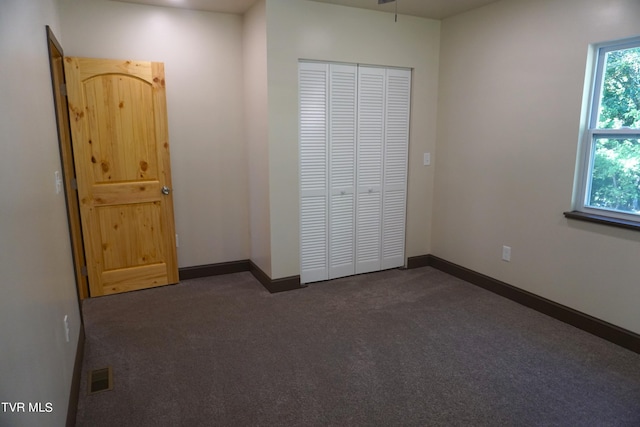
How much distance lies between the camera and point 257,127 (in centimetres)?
381

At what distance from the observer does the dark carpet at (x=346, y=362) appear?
2176 mm

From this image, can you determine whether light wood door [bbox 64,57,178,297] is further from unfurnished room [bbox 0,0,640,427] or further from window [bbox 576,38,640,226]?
window [bbox 576,38,640,226]

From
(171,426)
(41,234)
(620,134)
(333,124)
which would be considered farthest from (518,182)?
(41,234)

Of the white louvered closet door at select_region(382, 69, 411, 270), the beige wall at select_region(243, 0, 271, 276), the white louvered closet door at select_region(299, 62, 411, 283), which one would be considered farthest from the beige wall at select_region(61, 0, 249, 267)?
the white louvered closet door at select_region(382, 69, 411, 270)

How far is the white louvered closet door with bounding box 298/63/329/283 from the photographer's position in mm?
3699

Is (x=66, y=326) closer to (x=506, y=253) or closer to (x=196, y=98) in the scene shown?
(x=196, y=98)

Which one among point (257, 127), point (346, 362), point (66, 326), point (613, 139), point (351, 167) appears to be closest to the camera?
point (66, 326)

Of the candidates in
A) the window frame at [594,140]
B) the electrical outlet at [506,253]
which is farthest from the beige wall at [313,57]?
the window frame at [594,140]

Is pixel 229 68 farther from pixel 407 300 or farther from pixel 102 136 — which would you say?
pixel 407 300

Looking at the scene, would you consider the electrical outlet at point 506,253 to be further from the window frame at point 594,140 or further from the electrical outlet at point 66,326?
the electrical outlet at point 66,326

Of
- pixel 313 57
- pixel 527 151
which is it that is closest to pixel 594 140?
pixel 527 151

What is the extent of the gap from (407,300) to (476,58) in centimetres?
237

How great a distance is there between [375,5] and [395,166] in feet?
5.11

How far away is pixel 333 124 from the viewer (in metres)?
3.86
